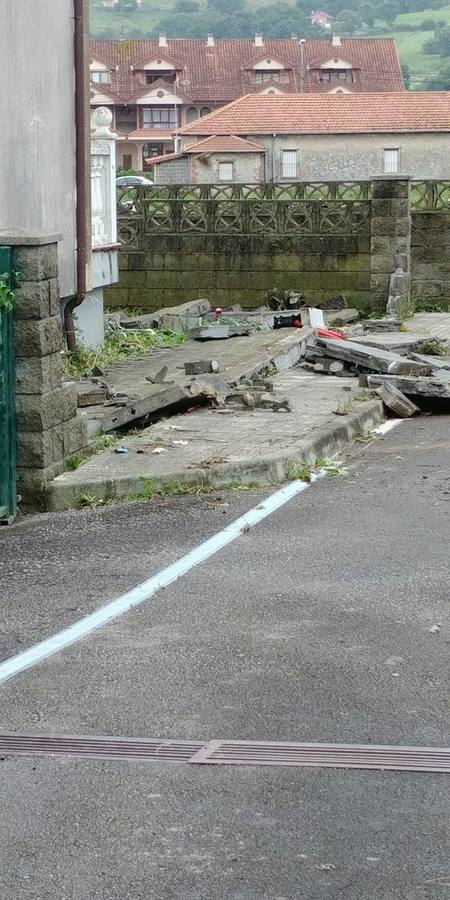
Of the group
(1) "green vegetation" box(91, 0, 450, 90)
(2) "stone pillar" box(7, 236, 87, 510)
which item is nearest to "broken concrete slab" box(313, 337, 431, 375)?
(2) "stone pillar" box(7, 236, 87, 510)

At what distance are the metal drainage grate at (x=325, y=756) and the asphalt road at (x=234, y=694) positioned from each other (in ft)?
0.24

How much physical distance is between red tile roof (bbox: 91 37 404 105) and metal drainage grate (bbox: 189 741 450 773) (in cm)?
10459

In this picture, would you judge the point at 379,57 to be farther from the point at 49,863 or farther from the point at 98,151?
the point at 49,863

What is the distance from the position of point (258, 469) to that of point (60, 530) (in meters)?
1.83

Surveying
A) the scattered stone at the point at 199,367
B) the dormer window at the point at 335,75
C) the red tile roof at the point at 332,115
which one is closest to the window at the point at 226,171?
the red tile roof at the point at 332,115

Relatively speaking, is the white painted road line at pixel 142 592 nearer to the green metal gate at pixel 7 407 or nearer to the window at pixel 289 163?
the green metal gate at pixel 7 407

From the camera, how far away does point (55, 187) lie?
1627 centimetres

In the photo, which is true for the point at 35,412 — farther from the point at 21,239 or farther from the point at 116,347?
the point at 116,347

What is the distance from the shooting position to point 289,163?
69188 millimetres

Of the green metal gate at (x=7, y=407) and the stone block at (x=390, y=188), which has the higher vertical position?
the stone block at (x=390, y=188)

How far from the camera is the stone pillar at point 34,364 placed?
959 cm

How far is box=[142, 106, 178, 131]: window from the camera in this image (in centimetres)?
11012

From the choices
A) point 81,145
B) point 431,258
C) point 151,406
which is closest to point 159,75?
point 431,258

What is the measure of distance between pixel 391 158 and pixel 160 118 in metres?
47.3
